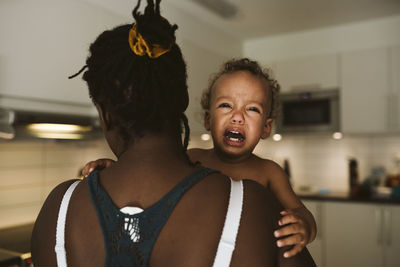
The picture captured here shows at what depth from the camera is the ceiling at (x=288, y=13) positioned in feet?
9.93

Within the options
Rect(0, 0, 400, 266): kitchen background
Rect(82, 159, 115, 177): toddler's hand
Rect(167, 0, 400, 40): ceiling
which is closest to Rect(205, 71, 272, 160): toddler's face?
Rect(82, 159, 115, 177): toddler's hand

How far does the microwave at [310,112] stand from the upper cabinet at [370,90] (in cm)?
10

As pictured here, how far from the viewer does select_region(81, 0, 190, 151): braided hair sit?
0.61 metres

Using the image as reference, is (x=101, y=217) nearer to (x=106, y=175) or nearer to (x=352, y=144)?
(x=106, y=175)

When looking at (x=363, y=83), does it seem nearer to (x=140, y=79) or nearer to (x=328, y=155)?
(x=328, y=155)

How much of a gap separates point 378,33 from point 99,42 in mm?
3421

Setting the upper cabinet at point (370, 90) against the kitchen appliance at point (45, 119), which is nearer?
the kitchen appliance at point (45, 119)

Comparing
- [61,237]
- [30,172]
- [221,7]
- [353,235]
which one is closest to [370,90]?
[353,235]

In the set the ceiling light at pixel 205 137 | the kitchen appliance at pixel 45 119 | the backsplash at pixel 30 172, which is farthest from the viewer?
the ceiling light at pixel 205 137

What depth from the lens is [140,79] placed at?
614mm

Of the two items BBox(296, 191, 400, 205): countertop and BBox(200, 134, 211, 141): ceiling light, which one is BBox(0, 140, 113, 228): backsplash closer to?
BBox(200, 134, 211, 141): ceiling light

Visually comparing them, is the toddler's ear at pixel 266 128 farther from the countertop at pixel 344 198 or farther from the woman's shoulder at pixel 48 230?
the countertop at pixel 344 198

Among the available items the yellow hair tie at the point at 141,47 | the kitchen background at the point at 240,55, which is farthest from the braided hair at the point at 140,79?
the kitchen background at the point at 240,55

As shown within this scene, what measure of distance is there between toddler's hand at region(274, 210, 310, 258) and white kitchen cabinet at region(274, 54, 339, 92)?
314 centimetres
